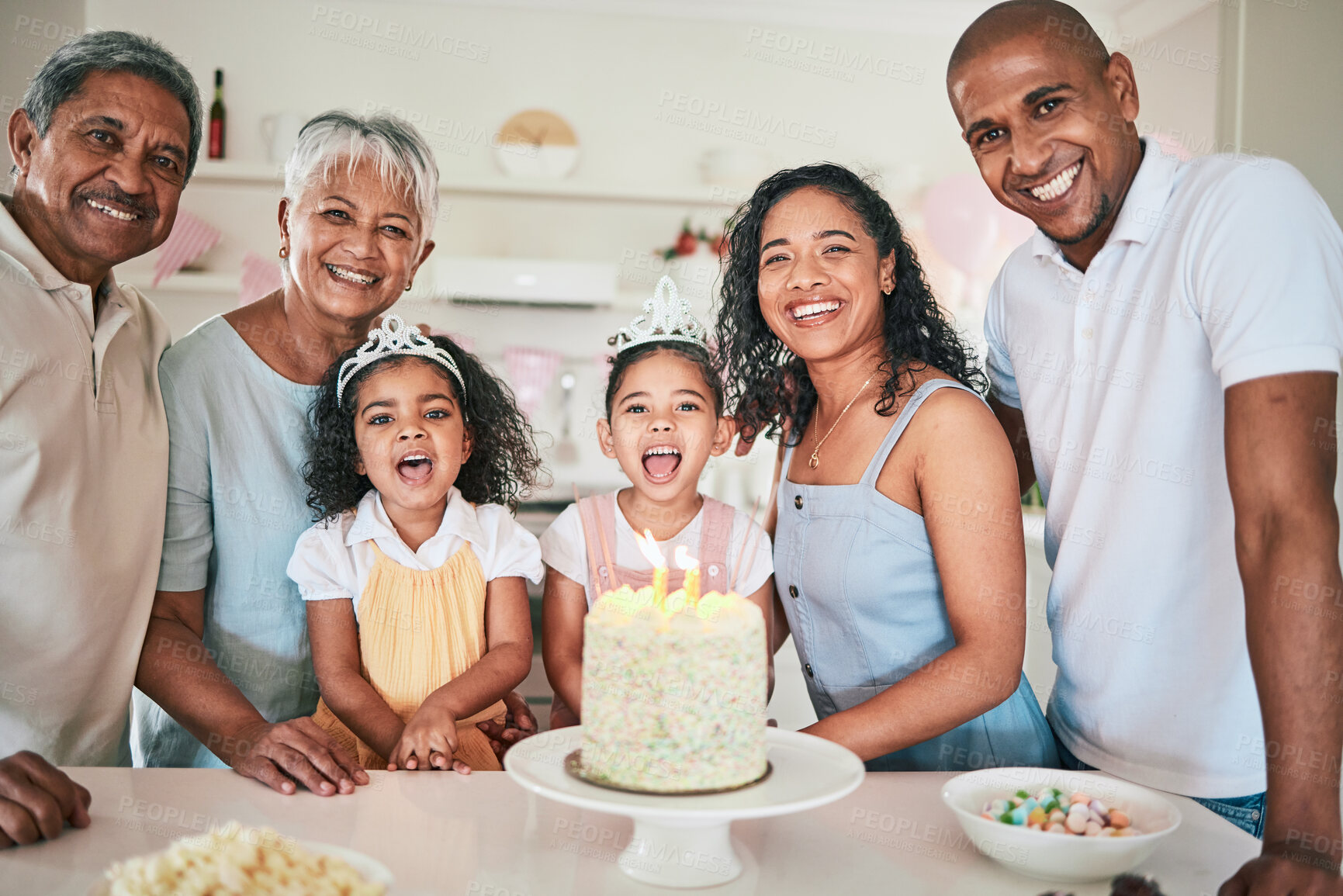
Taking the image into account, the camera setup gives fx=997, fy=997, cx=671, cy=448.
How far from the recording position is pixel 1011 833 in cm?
103

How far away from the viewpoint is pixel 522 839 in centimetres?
115

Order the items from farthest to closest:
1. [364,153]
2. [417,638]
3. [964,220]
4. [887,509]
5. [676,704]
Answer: [964,220]
[364,153]
[417,638]
[887,509]
[676,704]

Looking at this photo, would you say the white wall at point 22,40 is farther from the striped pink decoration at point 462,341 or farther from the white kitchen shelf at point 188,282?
the striped pink decoration at point 462,341

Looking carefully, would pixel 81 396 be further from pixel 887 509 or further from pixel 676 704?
pixel 887 509

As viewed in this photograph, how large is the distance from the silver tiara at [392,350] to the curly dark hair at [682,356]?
303mm

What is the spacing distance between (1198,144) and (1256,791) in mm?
3520

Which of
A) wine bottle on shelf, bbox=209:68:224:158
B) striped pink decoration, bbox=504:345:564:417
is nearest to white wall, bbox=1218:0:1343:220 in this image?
striped pink decoration, bbox=504:345:564:417

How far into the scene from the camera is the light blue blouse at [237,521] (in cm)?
175

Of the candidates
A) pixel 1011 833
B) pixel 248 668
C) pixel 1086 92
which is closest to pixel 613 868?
pixel 1011 833

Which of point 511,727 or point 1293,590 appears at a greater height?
point 1293,590

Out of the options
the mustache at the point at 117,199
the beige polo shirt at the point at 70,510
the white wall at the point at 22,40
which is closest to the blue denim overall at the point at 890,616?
the beige polo shirt at the point at 70,510

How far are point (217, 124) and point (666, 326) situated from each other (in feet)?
12.2

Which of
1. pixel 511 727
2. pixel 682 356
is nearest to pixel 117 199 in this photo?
pixel 682 356

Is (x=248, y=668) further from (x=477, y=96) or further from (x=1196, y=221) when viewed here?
(x=477, y=96)
